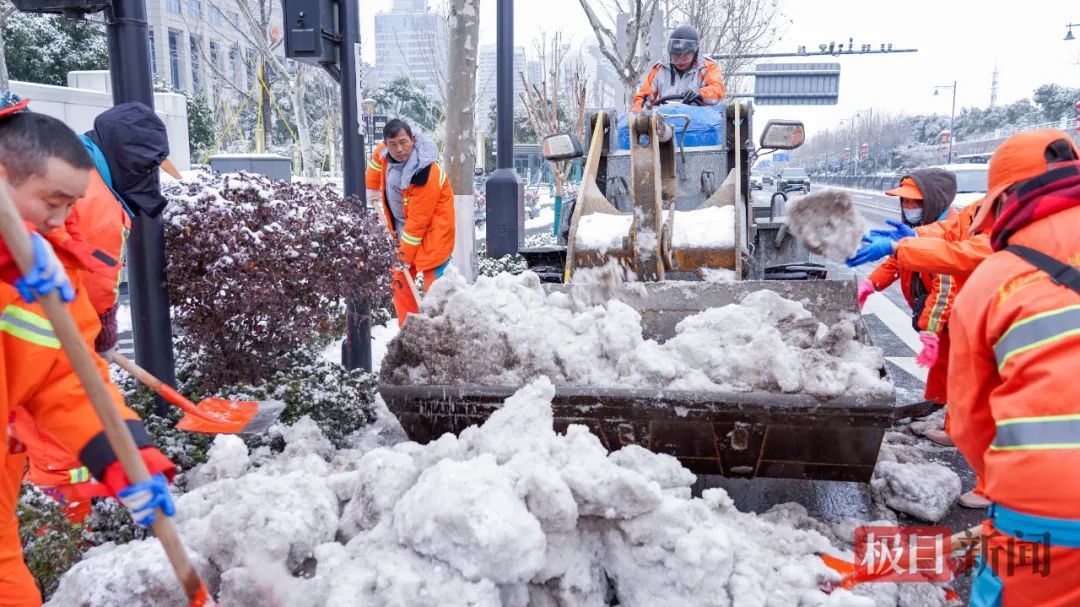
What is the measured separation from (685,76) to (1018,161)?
15.3 ft

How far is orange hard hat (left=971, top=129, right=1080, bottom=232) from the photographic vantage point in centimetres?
198

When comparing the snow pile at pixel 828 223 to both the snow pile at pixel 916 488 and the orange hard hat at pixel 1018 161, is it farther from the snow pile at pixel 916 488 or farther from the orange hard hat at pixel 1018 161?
the orange hard hat at pixel 1018 161

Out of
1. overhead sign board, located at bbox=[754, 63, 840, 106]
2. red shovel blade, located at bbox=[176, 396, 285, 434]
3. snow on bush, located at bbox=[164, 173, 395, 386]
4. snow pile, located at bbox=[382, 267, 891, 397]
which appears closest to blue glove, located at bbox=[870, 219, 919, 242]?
snow pile, located at bbox=[382, 267, 891, 397]

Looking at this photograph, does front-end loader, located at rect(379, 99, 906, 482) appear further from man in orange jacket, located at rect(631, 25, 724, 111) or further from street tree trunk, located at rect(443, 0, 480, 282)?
street tree trunk, located at rect(443, 0, 480, 282)

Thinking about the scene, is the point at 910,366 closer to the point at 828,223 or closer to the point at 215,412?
the point at 828,223

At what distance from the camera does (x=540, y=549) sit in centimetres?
225

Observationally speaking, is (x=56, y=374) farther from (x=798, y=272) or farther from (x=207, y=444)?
(x=798, y=272)

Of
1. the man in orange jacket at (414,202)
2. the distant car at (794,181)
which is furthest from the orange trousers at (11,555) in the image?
the distant car at (794,181)

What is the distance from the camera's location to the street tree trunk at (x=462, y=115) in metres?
7.70

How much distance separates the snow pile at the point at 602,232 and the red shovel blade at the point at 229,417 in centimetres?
213

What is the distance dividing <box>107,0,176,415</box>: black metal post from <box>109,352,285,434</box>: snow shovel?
0.54m

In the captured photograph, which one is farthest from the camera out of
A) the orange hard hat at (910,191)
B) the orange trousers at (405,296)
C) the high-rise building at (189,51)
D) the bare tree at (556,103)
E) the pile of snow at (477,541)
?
the high-rise building at (189,51)

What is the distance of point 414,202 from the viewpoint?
20.1ft

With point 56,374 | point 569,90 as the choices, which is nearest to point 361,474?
point 56,374
